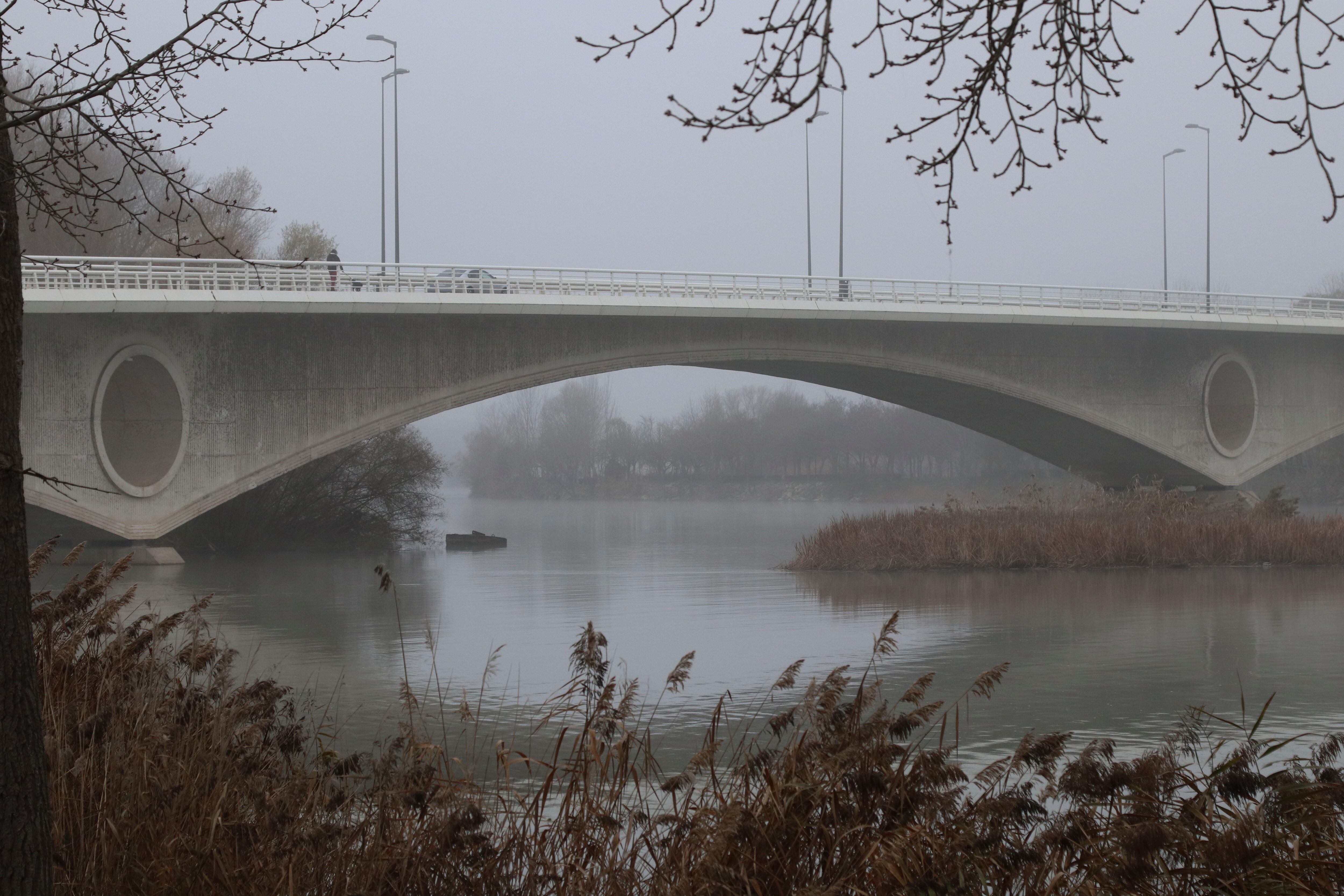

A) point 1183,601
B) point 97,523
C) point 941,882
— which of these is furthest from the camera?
point 97,523

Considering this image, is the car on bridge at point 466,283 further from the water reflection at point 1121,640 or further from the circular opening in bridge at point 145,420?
the water reflection at point 1121,640

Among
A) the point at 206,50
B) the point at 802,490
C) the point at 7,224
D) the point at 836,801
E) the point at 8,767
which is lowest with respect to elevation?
the point at 802,490

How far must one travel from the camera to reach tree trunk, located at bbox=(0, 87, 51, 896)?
12.7 ft

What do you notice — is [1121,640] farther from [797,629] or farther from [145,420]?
[145,420]

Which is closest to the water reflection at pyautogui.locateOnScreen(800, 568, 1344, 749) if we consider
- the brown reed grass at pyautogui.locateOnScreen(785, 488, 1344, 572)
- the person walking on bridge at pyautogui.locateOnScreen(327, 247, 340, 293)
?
the brown reed grass at pyautogui.locateOnScreen(785, 488, 1344, 572)

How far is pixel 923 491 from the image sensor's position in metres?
74.6

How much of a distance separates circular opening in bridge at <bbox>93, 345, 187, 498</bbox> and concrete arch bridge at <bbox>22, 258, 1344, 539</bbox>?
5cm

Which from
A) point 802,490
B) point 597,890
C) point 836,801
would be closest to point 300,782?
point 597,890

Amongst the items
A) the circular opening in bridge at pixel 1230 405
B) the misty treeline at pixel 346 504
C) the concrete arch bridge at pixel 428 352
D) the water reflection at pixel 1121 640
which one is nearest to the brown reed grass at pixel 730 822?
the water reflection at pixel 1121 640

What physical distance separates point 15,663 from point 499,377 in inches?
1112

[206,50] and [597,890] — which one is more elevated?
[206,50]

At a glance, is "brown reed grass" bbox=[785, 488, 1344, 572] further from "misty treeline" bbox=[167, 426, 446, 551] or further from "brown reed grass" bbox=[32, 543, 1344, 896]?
"brown reed grass" bbox=[32, 543, 1344, 896]

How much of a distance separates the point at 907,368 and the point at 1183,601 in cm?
1659

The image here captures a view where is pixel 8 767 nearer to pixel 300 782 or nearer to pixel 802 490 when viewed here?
pixel 300 782
